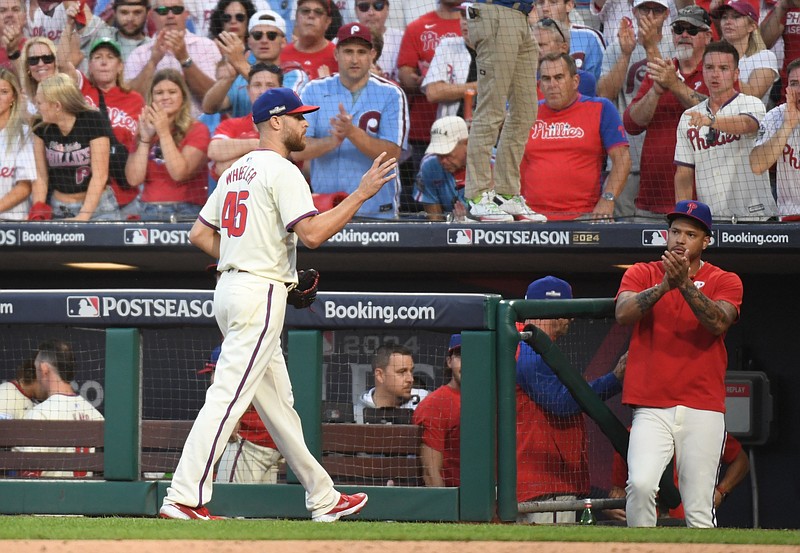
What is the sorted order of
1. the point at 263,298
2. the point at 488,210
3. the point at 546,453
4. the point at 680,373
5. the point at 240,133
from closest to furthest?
1. the point at 263,298
2. the point at 680,373
3. the point at 546,453
4. the point at 488,210
5. the point at 240,133

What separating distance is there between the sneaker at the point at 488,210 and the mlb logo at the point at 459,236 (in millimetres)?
154

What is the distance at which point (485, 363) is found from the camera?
4461 millimetres

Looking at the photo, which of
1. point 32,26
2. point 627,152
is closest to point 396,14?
point 627,152

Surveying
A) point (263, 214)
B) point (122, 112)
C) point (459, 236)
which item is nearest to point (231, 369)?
point (263, 214)

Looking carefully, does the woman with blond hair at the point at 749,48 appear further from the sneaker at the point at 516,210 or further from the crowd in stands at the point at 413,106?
the sneaker at the point at 516,210

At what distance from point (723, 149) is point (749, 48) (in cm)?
82

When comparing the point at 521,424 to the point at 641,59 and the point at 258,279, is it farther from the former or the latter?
the point at 641,59

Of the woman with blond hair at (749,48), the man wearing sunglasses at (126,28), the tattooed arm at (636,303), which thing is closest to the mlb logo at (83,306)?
the tattooed arm at (636,303)

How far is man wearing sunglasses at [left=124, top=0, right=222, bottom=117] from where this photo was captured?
7922 mm

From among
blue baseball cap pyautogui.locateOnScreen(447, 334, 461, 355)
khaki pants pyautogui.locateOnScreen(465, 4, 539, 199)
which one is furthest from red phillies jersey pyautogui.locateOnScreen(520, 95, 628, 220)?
blue baseball cap pyautogui.locateOnScreen(447, 334, 461, 355)

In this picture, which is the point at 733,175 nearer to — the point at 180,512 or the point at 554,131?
the point at 554,131

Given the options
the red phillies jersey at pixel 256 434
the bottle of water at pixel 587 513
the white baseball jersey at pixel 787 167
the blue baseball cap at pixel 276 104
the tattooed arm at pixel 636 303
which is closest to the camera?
the blue baseball cap at pixel 276 104

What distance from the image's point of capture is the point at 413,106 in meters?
7.66

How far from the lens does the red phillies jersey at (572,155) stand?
275 inches
